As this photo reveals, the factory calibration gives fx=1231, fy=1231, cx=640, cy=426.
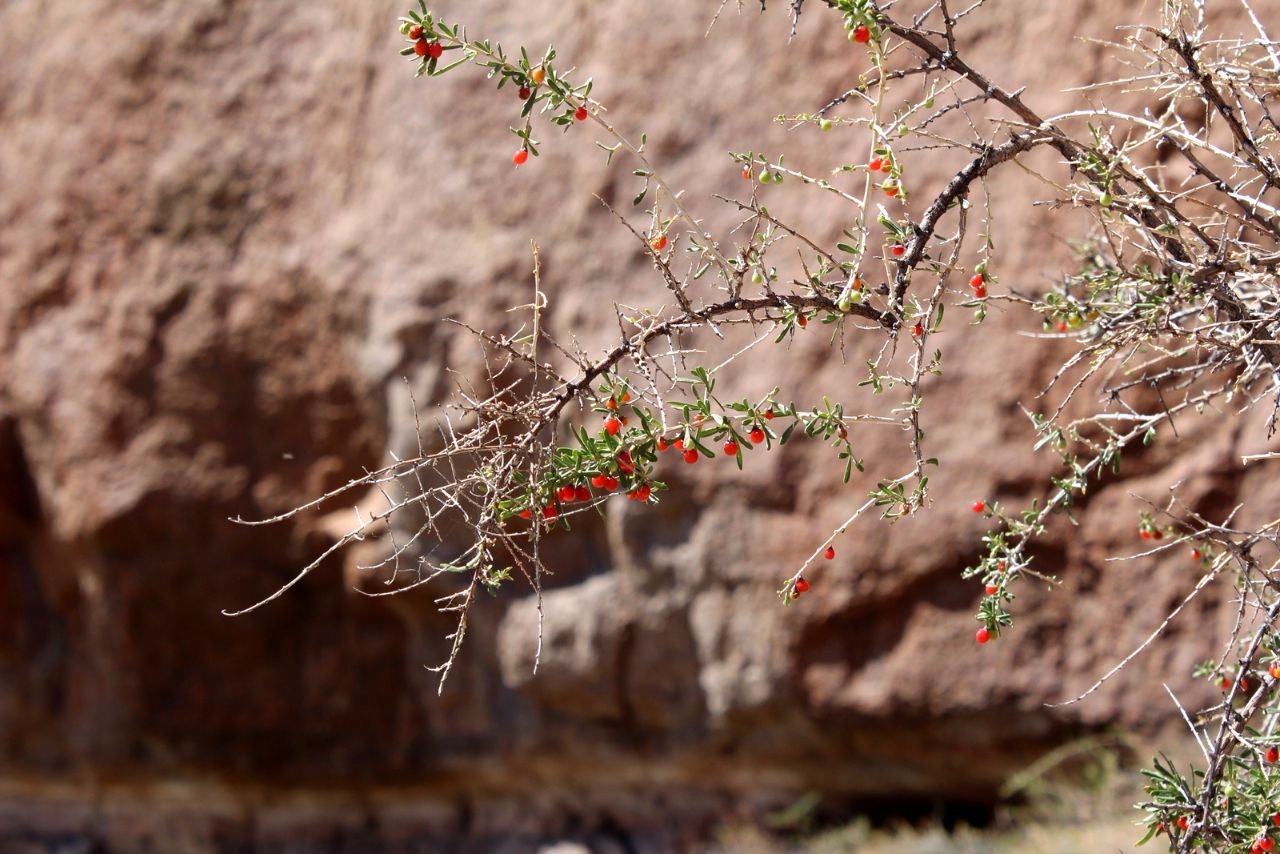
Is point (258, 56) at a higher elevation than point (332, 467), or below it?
higher

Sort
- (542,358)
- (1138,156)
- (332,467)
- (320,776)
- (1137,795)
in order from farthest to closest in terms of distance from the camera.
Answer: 1. (320,776)
2. (332,467)
3. (542,358)
4. (1137,795)
5. (1138,156)

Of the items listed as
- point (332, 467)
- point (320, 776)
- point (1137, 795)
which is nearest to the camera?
point (1137, 795)

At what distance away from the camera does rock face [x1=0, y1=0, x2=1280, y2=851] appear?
3857mm

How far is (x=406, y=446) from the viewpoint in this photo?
4410 millimetres

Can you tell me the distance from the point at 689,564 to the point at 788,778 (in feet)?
3.01

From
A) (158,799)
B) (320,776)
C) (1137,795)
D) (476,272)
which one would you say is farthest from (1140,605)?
(158,799)

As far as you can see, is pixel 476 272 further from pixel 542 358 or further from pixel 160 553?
pixel 160 553

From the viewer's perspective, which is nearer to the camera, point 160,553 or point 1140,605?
point 1140,605

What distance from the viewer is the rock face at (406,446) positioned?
12.7 feet

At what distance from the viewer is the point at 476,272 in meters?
4.43

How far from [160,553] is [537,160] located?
7.13ft

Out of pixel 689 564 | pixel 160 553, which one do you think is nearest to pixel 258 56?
pixel 160 553

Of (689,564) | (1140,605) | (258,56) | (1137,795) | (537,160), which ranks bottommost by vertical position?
(1137,795)

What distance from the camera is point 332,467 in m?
4.79
